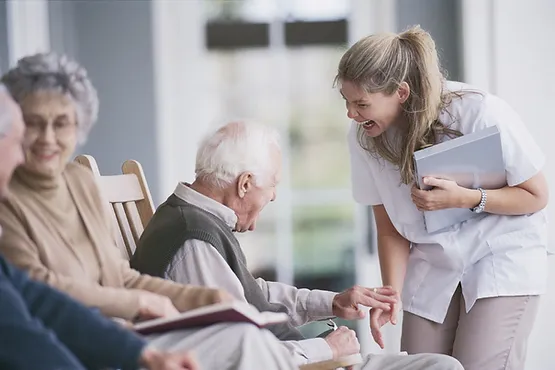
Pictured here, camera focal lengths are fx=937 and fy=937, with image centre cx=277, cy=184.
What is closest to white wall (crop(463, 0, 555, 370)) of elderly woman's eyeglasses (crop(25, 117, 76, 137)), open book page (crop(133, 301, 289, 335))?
open book page (crop(133, 301, 289, 335))

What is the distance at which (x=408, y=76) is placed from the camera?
2.32 metres

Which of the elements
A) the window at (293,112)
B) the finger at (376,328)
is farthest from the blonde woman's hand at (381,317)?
the window at (293,112)

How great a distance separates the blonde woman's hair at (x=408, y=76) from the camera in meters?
2.28

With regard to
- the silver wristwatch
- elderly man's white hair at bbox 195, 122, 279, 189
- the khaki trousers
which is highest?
elderly man's white hair at bbox 195, 122, 279, 189

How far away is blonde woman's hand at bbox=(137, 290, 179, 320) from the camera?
1.55 meters

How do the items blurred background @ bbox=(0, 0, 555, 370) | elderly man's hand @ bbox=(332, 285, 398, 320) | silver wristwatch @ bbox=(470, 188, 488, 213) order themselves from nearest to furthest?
1. elderly man's hand @ bbox=(332, 285, 398, 320)
2. silver wristwatch @ bbox=(470, 188, 488, 213)
3. blurred background @ bbox=(0, 0, 555, 370)

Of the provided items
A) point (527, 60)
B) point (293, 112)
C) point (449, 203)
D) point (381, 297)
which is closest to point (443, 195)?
point (449, 203)

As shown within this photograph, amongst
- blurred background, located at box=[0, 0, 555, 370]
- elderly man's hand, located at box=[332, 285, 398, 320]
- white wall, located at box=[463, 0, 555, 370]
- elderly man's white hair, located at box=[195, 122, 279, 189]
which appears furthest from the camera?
blurred background, located at box=[0, 0, 555, 370]

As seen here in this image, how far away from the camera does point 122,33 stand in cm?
476

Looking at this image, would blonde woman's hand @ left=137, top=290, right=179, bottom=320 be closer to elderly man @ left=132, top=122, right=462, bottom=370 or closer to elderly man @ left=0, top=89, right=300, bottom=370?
elderly man @ left=0, top=89, right=300, bottom=370

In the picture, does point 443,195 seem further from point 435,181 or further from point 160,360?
point 160,360

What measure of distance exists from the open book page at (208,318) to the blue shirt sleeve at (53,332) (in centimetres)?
11

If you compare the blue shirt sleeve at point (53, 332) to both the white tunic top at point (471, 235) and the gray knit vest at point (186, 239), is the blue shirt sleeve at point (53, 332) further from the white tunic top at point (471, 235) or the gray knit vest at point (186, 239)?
the white tunic top at point (471, 235)

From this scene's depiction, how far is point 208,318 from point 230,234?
0.55 m
